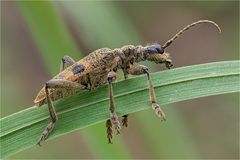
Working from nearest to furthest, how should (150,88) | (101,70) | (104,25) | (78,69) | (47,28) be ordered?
(150,88) < (47,28) < (78,69) < (101,70) < (104,25)

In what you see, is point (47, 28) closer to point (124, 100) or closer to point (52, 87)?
point (52, 87)

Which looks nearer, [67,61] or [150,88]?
[150,88]

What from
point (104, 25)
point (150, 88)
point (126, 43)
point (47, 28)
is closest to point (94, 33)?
point (104, 25)

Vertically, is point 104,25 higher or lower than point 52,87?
higher

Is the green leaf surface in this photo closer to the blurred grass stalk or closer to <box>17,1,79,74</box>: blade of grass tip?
the blurred grass stalk

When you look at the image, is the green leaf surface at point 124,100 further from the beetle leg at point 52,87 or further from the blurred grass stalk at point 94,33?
the blurred grass stalk at point 94,33

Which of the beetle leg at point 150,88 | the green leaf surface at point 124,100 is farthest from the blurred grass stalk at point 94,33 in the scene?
the beetle leg at point 150,88
